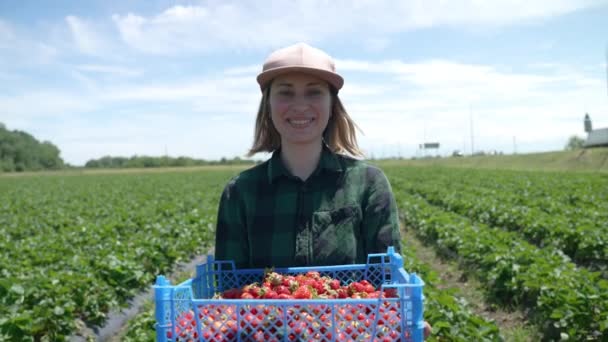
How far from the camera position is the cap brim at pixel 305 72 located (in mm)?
2324

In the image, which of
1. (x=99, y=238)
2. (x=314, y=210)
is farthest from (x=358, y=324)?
(x=99, y=238)

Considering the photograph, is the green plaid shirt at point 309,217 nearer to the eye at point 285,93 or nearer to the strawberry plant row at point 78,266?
the eye at point 285,93

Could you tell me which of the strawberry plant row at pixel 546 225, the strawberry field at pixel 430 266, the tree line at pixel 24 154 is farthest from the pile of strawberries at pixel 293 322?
the tree line at pixel 24 154

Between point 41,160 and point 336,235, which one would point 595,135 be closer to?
point 336,235

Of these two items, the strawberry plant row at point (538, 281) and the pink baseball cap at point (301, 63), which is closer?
the pink baseball cap at point (301, 63)

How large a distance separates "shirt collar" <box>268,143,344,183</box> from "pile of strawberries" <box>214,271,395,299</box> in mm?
694

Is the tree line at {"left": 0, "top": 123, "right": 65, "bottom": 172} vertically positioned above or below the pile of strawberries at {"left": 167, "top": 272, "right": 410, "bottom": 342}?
above

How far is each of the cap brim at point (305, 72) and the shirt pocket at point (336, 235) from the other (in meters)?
0.59

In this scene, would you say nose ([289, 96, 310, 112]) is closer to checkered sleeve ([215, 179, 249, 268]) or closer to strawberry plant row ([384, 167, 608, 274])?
checkered sleeve ([215, 179, 249, 268])

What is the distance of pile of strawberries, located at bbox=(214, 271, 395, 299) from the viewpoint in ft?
6.05

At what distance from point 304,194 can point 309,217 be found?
0.12m

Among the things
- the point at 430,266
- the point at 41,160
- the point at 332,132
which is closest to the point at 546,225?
the point at 430,266

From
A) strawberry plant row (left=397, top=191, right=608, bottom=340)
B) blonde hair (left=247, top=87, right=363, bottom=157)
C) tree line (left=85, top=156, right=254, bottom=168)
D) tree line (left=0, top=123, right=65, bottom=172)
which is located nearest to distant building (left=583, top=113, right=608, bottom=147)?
strawberry plant row (left=397, top=191, right=608, bottom=340)

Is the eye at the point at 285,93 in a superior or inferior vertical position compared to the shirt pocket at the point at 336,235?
superior
